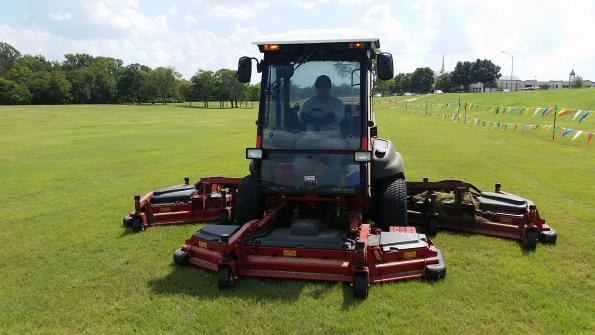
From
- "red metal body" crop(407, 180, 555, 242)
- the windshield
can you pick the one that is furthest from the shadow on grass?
"red metal body" crop(407, 180, 555, 242)

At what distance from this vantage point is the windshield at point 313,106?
19.5 ft

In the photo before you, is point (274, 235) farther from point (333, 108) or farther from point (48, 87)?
point (48, 87)

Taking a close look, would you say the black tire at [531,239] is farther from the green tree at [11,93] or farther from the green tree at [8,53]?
the green tree at [8,53]

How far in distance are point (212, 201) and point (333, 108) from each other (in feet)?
9.56

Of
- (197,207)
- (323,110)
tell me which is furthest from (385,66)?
(197,207)

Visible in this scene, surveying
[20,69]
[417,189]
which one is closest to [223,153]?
[417,189]

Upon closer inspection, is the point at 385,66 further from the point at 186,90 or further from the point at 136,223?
the point at 186,90

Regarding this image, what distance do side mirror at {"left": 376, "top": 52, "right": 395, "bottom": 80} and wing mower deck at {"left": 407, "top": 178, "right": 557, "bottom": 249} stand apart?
2.22 meters

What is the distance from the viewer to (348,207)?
20.7 feet

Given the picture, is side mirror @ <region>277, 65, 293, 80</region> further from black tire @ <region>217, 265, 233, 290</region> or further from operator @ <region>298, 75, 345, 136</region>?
black tire @ <region>217, 265, 233, 290</region>

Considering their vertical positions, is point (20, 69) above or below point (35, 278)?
above

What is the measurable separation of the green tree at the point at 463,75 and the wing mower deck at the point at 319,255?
128 meters

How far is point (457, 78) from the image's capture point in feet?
416

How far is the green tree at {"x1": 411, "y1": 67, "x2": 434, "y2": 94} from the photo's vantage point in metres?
139
